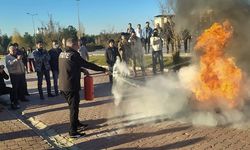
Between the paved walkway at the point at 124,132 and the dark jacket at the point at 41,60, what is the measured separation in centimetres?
236

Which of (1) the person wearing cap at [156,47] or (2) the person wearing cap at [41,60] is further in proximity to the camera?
(1) the person wearing cap at [156,47]

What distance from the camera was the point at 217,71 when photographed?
8867 mm

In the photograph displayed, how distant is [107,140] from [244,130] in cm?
273

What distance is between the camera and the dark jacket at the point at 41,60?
13297mm

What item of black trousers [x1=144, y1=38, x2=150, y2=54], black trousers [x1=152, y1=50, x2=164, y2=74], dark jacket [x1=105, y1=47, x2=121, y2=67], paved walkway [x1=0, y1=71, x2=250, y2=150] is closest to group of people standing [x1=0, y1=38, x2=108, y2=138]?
paved walkway [x1=0, y1=71, x2=250, y2=150]

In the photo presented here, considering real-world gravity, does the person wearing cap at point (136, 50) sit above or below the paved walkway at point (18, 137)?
above

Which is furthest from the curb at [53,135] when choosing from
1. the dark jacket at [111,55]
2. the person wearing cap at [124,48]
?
the person wearing cap at [124,48]

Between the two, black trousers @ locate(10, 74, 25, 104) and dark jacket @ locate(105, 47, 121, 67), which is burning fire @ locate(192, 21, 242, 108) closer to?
black trousers @ locate(10, 74, 25, 104)

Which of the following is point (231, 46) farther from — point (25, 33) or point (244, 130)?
point (25, 33)

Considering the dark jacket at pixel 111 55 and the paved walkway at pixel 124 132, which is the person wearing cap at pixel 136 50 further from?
the paved walkway at pixel 124 132

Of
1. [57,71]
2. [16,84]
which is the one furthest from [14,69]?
[57,71]

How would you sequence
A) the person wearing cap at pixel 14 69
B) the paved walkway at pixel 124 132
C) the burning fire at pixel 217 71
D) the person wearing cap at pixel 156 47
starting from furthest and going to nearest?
the person wearing cap at pixel 156 47 → the person wearing cap at pixel 14 69 → the burning fire at pixel 217 71 → the paved walkway at pixel 124 132

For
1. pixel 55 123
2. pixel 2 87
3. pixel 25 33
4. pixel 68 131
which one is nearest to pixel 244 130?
pixel 68 131

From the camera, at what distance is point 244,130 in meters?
7.62
